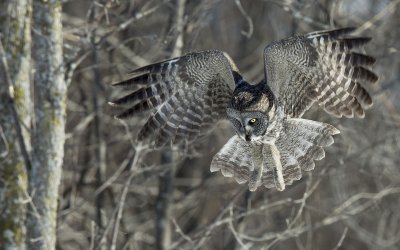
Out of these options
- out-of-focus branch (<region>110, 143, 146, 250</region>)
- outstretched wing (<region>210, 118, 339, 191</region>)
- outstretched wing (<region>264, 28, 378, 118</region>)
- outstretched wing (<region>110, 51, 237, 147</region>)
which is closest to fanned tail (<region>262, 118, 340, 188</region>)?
outstretched wing (<region>210, 118, 339, 191</region>)

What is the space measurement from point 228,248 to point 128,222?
2.68 meters

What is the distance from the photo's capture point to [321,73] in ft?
25.2

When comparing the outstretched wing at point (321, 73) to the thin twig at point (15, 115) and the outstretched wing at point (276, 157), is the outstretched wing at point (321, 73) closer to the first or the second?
the outstretched wing at point (276, 157)

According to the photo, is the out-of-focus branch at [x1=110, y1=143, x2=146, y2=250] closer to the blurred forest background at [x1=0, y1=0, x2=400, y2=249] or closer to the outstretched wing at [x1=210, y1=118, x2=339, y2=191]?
the blurred forest background at [x1=0, y1=0, x2=400, y2=249]

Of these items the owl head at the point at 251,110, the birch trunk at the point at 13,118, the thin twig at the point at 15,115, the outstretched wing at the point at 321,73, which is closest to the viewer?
the thin twig at the point at 15,115

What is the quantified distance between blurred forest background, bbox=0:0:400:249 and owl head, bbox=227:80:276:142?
25.9 inches

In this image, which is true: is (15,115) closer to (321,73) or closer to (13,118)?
(13,118)

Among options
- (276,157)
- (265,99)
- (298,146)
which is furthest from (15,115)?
(298,146)

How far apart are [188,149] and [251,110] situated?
155 cm

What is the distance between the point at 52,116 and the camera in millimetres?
7012

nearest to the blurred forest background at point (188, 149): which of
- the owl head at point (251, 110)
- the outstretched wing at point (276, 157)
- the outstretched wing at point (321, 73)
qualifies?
the outstretched wing at point (276, 157)

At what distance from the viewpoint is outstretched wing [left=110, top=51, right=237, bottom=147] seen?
7.46 meters

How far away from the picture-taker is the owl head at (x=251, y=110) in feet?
24.4

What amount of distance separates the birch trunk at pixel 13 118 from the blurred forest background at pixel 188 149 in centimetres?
→ 2
